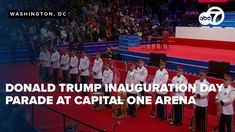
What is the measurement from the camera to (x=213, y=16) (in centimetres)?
2212

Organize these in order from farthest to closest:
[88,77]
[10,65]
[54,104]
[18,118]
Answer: [10,65], [88,77], [54,104], [18,118]

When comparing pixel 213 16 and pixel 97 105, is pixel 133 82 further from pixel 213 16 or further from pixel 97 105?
pixel 213 16

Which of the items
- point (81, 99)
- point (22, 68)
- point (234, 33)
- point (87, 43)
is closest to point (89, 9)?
point (87, 43)

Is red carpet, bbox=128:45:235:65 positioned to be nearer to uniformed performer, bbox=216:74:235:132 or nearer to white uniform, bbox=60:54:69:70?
white uniform, bbox=60:54:69:70

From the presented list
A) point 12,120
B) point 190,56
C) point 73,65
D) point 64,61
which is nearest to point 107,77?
point 73,65

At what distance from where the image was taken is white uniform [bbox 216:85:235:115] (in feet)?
33.8

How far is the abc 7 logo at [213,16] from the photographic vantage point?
21.6 meters

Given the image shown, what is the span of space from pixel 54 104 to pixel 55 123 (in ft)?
7.26

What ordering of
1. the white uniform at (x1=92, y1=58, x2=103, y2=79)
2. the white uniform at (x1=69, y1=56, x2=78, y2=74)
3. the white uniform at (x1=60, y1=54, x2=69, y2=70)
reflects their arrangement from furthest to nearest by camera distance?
the white uniform at (x1=60, y1=54, x2=69, y2=70) < the white uniform at (x1=69, y1=56, x2=78, y2=74) < the white uniform at (x1=92, y1=58, x2=103, y2=79)

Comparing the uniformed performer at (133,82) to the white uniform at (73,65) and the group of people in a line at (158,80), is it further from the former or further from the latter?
the white uniform at (73,65)

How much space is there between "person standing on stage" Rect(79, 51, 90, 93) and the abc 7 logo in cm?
926

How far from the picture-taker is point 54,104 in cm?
1429

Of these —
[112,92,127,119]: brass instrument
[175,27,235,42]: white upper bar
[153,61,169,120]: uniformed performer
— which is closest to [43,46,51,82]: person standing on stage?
[112,92,127,119]: brass instrument

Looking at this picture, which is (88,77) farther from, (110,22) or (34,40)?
(110,22)
